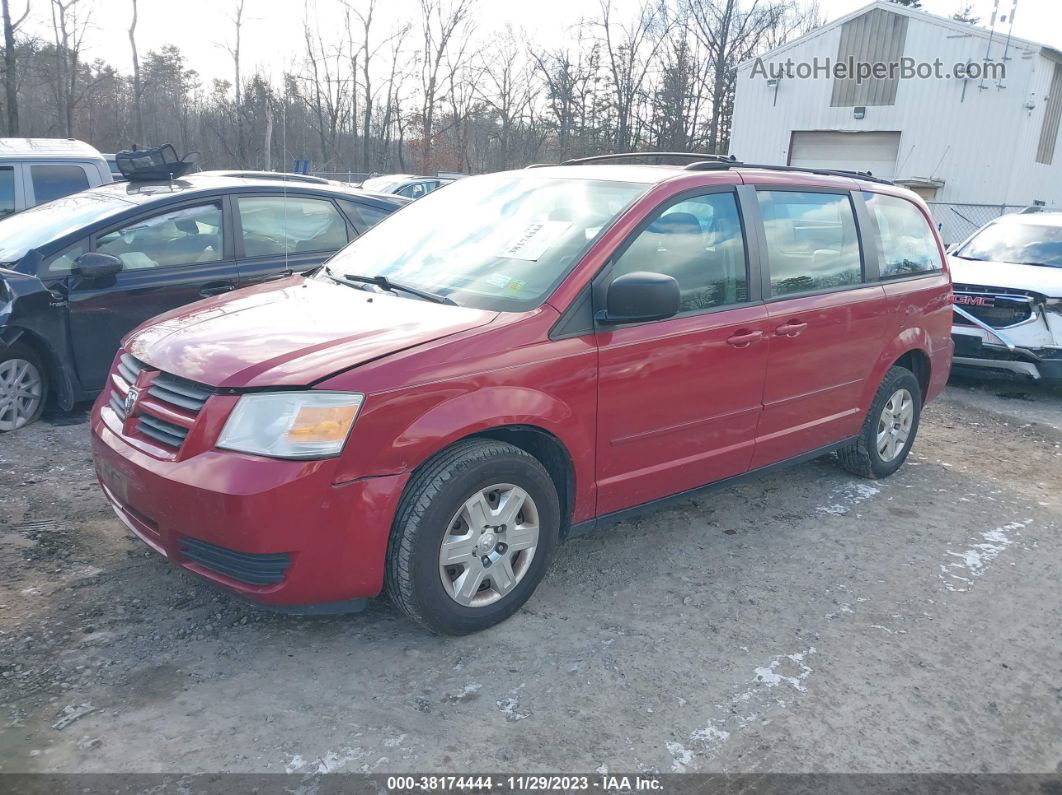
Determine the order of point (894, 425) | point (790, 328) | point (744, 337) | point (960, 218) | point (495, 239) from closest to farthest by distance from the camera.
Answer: point (495, 239), point (744, 337), point (790, 328), point (894, 425), point (960, 218)

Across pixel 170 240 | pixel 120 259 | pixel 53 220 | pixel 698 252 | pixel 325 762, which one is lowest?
pixel 325 762

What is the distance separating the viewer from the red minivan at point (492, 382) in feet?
9.37

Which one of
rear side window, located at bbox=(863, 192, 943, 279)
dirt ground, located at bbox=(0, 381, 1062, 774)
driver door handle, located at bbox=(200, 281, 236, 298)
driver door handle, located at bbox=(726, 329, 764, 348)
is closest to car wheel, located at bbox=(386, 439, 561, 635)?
dirt ground, located at bbox=(0, 381, 1062, 774)

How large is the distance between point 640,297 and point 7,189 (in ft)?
23.9

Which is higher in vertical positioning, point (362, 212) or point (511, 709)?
point (362, 212)

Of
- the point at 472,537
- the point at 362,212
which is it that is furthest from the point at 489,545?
the point at 362,212

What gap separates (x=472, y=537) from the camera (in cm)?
317

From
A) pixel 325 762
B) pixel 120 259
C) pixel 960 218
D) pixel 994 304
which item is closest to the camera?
pixel 325 762

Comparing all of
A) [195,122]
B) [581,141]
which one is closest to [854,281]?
[581,141]

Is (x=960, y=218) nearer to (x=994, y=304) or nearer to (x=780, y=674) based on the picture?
(x=994, y=304)

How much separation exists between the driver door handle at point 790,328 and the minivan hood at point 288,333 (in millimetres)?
1657

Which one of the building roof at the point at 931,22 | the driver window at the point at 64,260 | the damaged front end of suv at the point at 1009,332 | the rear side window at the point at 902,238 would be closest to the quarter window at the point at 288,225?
the driver window at the point at 64,260

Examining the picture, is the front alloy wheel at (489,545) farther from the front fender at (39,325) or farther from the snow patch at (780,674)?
→ the front fender at (39,325)

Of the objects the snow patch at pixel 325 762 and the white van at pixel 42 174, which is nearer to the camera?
the snow patch at pixel 325 762
